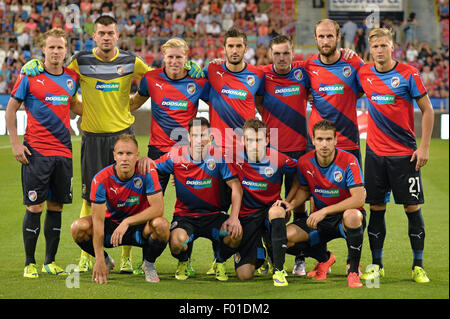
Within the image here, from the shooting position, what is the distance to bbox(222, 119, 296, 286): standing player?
19.5 ft

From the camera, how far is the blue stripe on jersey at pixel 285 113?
6.52m

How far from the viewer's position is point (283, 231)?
18.6ft

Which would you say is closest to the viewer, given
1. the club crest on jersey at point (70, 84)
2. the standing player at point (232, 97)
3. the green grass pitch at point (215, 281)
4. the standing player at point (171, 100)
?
the green grass pitch at point (215, 281)

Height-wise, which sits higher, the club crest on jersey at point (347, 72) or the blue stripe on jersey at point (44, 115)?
the club crest on jersey at point (347, 72)

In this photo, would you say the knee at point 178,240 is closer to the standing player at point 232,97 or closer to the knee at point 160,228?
the knee at point 160,228

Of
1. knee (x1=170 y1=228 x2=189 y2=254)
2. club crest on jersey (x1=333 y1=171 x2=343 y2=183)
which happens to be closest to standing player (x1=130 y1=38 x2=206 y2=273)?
knee (x1=170 y1=228 x2=189 y2=254)

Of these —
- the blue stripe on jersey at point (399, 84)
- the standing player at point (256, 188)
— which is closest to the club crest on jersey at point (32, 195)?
the standing player at point (256, 188)

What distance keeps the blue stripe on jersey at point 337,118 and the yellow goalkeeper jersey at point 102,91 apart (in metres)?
1.76

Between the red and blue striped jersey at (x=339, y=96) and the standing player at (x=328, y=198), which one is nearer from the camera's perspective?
the standing player at (x=328, y=198)

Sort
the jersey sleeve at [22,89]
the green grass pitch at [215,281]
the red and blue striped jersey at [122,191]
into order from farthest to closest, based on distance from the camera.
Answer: the jersey sleeve at [22,89], the red and blue striped jersey at [122,191], the green grass pitch at [215,281]

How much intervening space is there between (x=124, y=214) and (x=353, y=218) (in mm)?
1842

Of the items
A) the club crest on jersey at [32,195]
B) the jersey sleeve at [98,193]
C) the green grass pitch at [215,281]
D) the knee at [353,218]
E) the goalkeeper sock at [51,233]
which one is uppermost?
the jersey sleeve at [98,193]

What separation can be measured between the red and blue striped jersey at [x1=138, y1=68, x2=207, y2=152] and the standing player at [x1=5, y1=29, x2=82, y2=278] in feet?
2.53

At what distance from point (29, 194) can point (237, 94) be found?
198 centimetres
